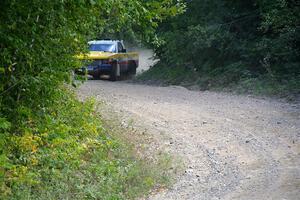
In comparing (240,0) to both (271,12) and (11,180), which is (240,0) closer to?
(271,12)

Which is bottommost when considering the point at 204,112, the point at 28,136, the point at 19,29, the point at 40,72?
the point at 204,112

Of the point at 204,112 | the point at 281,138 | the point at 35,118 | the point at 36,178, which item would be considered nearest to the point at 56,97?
the point at 35,118

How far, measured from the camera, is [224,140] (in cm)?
1053

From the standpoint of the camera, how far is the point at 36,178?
23.1ft

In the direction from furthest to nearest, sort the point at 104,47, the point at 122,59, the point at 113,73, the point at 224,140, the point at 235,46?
the point at 122,59 → the point at 104,47 → the point at 113,73 → the point at 235,46 → the point at 224,140

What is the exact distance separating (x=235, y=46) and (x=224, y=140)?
1049 centimetres

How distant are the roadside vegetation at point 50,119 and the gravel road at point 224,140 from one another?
930 millimetres

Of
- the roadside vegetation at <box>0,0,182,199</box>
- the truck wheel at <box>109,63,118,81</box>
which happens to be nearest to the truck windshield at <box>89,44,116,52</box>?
the truck wheel at <box>109,63,118,81</box>

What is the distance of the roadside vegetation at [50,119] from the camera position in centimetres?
696

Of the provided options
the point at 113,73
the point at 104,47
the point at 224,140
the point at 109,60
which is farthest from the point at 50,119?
the point at 104,47

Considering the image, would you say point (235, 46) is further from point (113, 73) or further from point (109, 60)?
point (113, 73)

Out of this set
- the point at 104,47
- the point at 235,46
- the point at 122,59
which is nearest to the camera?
the point at 235,46

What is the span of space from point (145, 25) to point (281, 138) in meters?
3.76

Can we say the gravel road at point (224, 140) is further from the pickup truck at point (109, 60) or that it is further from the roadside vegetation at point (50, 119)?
the pickup truck at point (109, 60)
